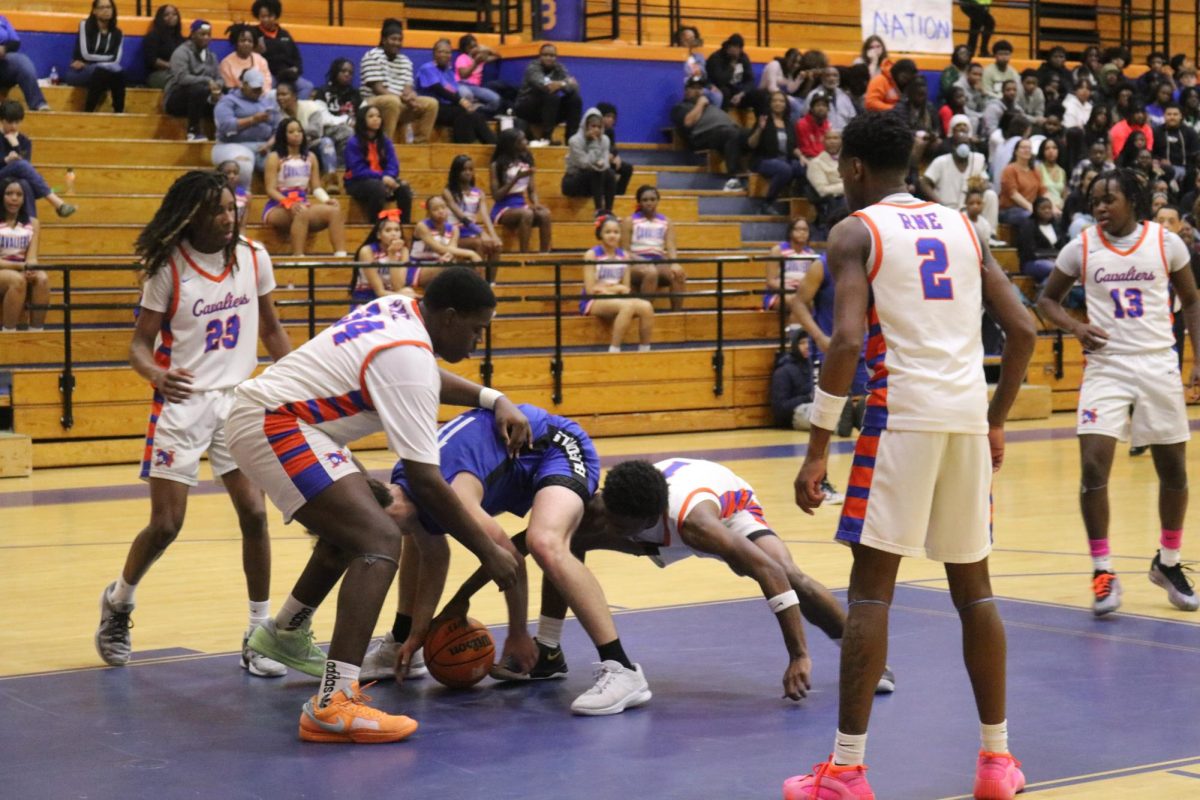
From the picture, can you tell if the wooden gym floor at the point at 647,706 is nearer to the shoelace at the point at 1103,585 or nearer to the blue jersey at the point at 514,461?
the shoelace at the point at 1103,585

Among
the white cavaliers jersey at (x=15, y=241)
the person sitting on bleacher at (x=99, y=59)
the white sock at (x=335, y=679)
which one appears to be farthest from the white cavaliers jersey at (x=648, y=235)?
the white sock at (x=335, y=679)

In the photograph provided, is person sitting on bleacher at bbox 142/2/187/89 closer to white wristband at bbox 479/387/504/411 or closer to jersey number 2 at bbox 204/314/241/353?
jersey number 2 at bbox 204/314/241/353

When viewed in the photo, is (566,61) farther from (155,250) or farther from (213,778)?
(213,778)

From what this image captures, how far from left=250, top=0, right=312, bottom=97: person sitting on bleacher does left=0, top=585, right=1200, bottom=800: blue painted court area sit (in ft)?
36.2

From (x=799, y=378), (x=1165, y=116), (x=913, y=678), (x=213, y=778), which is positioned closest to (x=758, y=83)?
(x=1165, y=116)

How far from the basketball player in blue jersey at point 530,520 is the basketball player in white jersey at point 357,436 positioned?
0.36 meters

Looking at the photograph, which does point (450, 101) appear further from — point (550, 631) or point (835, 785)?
point (835, 785)

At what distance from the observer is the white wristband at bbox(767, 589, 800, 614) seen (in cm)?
579

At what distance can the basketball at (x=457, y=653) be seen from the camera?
235 inches

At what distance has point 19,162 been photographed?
14172 mm

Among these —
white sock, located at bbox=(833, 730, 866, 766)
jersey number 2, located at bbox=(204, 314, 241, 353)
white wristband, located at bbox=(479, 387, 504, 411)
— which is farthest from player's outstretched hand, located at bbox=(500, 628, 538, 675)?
white sock, located at bbox=(833, 730, 866, 766)

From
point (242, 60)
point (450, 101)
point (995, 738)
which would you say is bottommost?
point (995, 738)

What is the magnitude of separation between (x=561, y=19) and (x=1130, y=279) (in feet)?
46.7

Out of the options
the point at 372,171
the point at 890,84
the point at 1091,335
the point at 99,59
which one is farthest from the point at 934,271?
the point at 890,84
